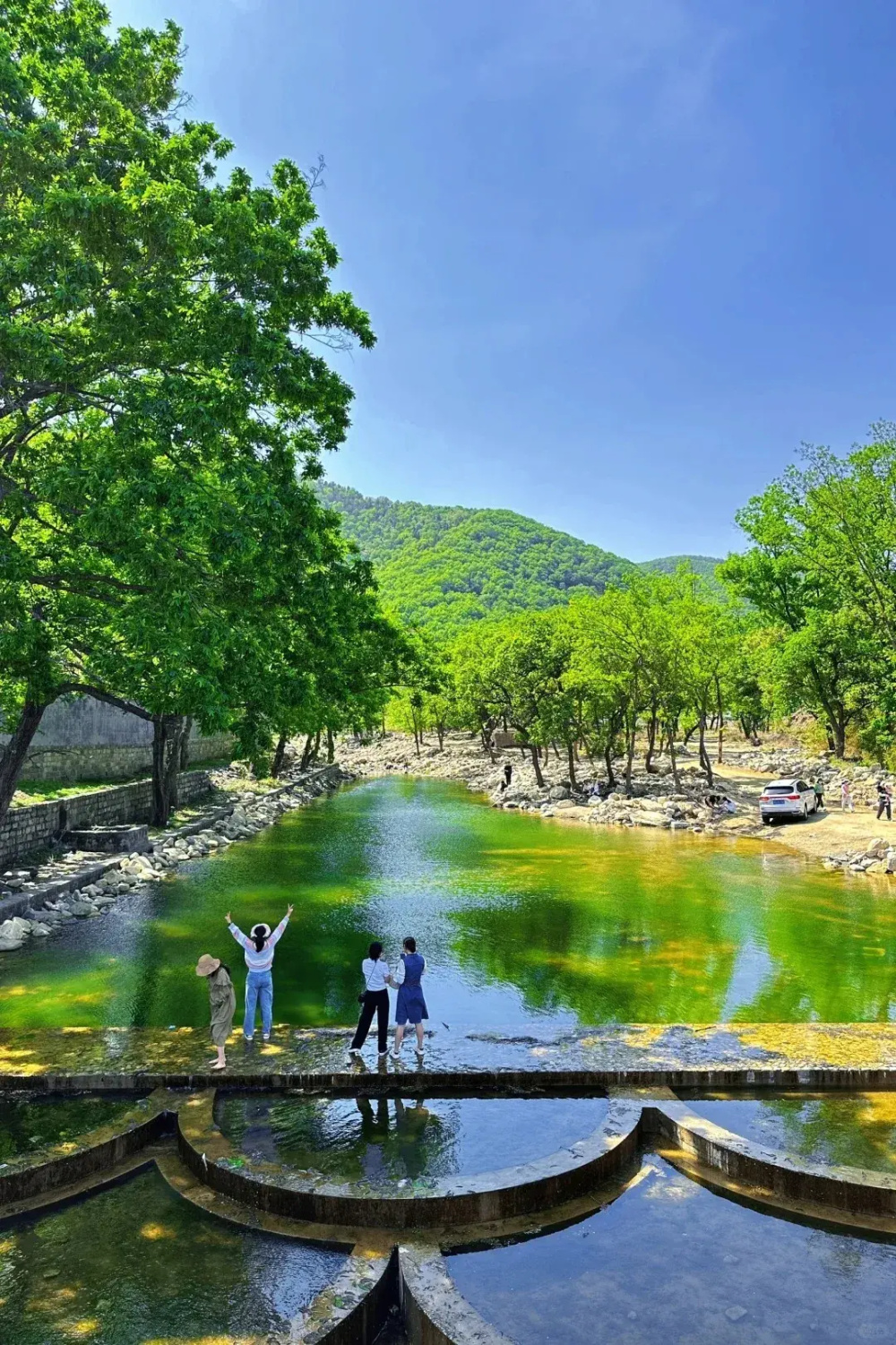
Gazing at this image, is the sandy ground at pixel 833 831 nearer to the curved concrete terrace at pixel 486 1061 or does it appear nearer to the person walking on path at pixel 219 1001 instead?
the curved concrete terrace at pixel 486 1061

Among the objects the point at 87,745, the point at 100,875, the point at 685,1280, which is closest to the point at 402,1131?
the point at 685,1280

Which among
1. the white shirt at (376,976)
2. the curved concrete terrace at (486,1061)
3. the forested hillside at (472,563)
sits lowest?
the curved concrete terrace at (486,1061)

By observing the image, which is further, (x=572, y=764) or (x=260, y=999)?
(x=572, y=764)

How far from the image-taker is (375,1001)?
A: 10375 millimetres

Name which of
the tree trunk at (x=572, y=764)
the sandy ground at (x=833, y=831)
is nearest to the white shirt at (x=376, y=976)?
the sandy ground at (x=833, y=831)

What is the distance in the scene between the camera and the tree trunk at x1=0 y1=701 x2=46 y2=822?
656 inches

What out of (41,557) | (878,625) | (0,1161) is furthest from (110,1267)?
(878,625)

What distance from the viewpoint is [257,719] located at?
43.8ft

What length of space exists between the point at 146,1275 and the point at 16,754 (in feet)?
41.1

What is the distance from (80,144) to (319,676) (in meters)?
10.2

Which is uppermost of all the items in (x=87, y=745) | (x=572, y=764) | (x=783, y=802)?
(x=87, y=745)

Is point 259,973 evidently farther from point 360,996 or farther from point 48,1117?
point 48,1117

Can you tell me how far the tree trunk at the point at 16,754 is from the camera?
16672 millimetres

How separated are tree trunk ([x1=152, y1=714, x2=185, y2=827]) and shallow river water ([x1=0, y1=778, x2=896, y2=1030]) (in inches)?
118
